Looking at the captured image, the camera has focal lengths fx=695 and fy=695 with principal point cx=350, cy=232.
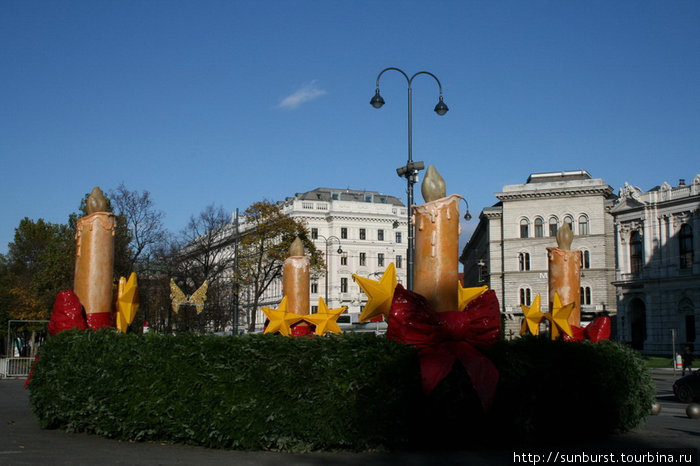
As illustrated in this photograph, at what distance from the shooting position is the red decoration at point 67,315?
45.3ft

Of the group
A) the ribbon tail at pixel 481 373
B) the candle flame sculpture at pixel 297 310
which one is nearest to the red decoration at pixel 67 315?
the candle flame sculpture at pixel 297 310

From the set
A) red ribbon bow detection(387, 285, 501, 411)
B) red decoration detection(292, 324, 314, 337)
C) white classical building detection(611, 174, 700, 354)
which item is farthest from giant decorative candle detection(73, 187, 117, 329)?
white classical building detection(611, 174, 700, 354)

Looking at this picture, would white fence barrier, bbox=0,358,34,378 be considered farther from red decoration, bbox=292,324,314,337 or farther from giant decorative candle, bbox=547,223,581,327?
giant decorative candle, bbox=547,223,581,327

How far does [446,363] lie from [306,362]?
2140 millimetres

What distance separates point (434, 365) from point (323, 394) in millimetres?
1735

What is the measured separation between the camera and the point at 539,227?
250 feet

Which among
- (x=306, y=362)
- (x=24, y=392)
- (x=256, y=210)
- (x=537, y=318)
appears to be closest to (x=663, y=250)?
(x=256, y=210)

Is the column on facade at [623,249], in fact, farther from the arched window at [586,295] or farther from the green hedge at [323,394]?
the green hedge at [323,394]

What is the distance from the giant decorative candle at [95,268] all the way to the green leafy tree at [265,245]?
33.1 metres

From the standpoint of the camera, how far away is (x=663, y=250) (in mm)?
61500

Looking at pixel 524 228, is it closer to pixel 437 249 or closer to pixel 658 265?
pixel 658 265

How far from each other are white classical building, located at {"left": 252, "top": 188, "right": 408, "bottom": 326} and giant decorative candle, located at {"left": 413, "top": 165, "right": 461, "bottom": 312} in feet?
255

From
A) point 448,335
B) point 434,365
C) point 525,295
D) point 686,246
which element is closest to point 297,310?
point 448,335

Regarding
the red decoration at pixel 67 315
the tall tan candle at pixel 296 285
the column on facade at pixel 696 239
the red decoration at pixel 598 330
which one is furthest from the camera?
the column on facade at pixel 696 239
